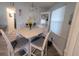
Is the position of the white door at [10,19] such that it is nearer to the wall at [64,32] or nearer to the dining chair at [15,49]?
the dining chair at [15,49]

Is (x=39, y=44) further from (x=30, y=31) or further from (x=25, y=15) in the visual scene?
(x=25, y=15)

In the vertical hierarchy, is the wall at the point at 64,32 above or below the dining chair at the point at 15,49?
above

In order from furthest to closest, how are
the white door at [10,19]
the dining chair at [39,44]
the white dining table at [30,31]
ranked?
the dining chair at [39,44] → the white dining table at [30,31] → the white door at [10,19]

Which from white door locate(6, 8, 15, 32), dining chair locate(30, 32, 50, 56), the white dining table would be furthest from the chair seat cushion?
white door locate(6, 8, 15, 32)

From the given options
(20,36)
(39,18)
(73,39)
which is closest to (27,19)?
(39,18)

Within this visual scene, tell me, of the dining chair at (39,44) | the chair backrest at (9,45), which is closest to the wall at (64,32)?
the dining chair at (39,44)

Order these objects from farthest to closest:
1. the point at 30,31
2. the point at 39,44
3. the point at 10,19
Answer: the point at 39,44 → the point at 30,31 → the point at 10,19

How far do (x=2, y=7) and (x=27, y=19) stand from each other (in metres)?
0.37

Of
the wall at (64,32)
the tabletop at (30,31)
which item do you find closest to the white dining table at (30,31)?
the tabletop at (30,31)

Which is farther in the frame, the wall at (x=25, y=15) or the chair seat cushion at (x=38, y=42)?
the chair seat cushion at (x=38, y=42)

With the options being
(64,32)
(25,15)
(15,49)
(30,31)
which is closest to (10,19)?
(25,15)

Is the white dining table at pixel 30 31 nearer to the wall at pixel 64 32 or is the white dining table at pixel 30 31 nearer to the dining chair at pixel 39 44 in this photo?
the dining chair at pixel 39 44

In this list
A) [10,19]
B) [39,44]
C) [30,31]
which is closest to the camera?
[10,19]

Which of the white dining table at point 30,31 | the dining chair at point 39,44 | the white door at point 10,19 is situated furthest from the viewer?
the dining chair at point 39,44
